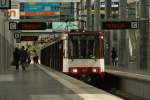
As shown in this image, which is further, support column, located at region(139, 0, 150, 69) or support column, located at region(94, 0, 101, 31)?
support column, located at region(94, 0, 101, 31)

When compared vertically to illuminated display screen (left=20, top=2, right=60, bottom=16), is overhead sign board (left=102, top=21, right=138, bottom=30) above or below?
below

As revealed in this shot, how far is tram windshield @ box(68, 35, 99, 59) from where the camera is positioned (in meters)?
31.0

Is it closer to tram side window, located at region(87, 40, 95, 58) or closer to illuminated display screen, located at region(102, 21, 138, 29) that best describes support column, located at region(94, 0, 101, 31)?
illuminated display screen, located at region(102, 21, 138, 29)

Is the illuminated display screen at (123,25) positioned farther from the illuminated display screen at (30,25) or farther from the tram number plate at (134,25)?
the illuminated display screen at (30,25)

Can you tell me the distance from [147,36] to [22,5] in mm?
28664

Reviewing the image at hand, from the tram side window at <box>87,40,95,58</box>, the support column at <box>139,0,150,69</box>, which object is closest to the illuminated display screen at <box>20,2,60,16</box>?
the support column at <box>139,0,150,69</box>

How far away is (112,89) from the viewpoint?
31.5m

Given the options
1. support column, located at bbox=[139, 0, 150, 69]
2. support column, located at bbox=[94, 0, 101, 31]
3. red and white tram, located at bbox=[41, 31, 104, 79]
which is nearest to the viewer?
red and white tram, located at bbox=[41, 31, 104, 79]

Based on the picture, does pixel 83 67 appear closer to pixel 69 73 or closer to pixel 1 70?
pixel 69 73

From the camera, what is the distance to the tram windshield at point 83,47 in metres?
31.0

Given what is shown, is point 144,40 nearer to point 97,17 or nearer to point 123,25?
point 123,25

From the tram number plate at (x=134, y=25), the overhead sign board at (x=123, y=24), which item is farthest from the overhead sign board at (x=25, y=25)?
the tram number plate at (x=134, y=25)

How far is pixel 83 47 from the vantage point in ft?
102

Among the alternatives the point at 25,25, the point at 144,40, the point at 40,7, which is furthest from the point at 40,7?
the point at 144,40
